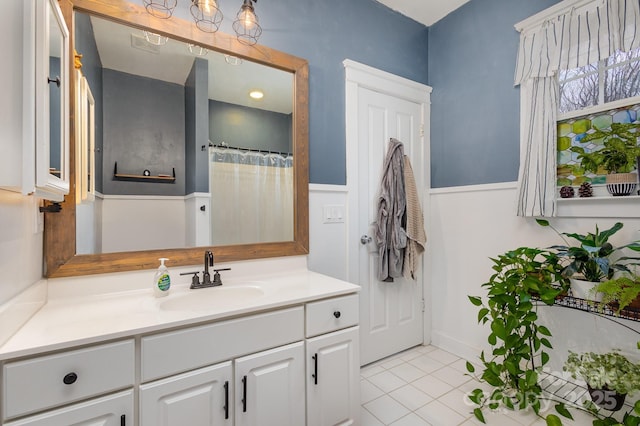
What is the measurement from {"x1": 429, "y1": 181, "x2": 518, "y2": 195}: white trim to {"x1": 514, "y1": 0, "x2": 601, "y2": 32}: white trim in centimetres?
104

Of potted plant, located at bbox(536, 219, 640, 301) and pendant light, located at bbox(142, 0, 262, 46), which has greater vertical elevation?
pendant light, located at bbox(142, 0, 262, 46)

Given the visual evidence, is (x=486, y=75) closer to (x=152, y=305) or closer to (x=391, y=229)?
(x=391, y=229)

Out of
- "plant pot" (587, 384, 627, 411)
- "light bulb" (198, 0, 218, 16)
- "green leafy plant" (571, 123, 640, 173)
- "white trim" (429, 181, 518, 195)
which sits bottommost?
"plant pot" (587, 384, 627, 411)

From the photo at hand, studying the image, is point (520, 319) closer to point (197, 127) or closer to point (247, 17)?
point (197, 127)

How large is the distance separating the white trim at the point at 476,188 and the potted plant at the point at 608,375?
42.0 inches

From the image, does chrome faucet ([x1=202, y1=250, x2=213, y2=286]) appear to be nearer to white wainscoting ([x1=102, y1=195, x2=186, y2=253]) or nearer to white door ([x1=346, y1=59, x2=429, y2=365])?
white wainscoting ([x1=102, y1=195, x2=186, y2=253])

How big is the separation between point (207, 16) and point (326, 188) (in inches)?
46.7

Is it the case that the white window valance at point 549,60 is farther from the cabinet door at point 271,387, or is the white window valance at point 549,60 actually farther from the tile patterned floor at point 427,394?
the cabinet door at point 271,387

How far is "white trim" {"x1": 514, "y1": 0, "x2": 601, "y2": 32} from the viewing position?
180 centimetres

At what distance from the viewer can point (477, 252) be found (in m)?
2.31

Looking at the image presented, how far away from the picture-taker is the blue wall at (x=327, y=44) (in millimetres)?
1887

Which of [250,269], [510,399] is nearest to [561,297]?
[510,399]

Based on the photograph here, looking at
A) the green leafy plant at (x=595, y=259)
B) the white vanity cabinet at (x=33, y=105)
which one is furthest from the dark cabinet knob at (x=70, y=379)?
the green leafy plant at (x=595, y=259)

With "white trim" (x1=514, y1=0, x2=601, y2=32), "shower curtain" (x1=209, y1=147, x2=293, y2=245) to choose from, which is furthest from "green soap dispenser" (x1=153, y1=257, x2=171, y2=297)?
"white trim" (x1=514, y1=0, x2=601, y2=32)
